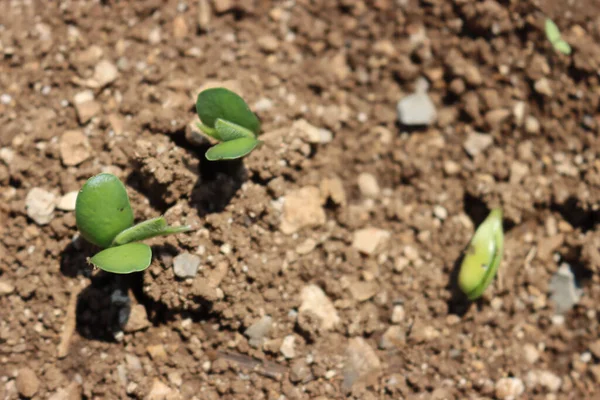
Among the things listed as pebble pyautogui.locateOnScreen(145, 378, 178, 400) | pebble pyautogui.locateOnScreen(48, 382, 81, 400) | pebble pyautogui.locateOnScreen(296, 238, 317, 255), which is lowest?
pebble pyautogui.locateOnScreen(145, 378, 178, 400)

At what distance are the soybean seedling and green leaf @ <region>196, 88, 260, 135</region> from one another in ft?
1.09

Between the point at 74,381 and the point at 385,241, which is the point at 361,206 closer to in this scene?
the point at 385,241

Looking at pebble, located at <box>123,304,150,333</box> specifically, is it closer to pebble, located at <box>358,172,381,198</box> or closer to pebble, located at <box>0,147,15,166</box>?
pebble, located at <box>0,147,15,166</box>

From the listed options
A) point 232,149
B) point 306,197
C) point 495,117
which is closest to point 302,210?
point 306,197

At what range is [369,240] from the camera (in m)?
2.01

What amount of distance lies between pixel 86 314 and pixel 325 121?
106 cm

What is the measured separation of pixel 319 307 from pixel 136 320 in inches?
22.8

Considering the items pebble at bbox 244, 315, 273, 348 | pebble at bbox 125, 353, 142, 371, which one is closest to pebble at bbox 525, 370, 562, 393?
pebble at bbox 244, 315, 273, 348

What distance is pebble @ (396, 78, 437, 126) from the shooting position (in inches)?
87.4

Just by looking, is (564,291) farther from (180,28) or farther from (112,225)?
(180,28)

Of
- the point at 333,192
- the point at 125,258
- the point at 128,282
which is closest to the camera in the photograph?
the point at 125,258

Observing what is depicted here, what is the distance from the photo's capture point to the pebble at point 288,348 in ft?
5.96

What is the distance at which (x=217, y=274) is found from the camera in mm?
1778

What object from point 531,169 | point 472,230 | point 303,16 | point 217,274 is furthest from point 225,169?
point 531,169
